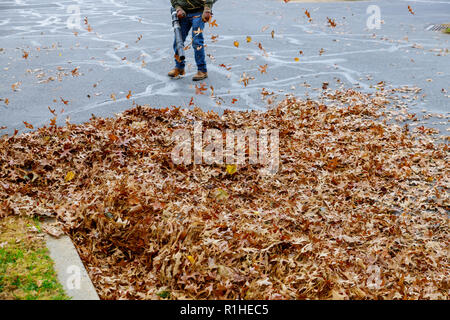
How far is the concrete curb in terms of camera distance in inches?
94.8

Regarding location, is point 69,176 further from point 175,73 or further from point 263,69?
point 263,69

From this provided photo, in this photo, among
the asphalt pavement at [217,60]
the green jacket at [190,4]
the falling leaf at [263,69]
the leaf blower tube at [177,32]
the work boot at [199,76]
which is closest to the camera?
the asphalt pavement at [217,60]

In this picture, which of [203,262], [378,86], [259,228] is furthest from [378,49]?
[203,262]

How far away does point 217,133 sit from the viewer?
5008mm

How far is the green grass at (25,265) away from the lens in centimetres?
237

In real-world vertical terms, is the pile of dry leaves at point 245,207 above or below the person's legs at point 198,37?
below

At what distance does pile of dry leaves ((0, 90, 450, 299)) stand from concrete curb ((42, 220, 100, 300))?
0.13 meters

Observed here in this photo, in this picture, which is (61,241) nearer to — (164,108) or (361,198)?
(361,198)

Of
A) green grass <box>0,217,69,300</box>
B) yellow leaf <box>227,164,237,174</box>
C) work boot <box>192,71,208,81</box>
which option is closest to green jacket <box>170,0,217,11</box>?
work boot <box>192,71,208,81</box>

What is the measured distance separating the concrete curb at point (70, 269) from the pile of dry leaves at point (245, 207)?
134 millimetres

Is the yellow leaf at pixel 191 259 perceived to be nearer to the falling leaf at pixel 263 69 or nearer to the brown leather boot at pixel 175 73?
the brown leather boot at pixel 175 73

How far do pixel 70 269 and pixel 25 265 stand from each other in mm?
301

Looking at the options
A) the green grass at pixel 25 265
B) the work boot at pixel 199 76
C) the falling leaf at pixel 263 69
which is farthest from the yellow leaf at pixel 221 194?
the falling leaf at pixel 263 69
